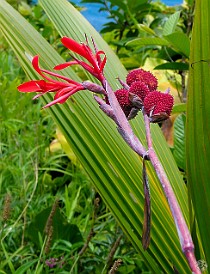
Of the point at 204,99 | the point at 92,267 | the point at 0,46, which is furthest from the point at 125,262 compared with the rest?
the point at 0,46

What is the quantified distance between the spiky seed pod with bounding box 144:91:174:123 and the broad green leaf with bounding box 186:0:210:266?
10cm

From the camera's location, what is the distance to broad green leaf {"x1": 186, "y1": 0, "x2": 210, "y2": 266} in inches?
17.9

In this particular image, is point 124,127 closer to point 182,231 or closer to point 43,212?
point 182,231

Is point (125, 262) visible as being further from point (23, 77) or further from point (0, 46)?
point (0, 46)

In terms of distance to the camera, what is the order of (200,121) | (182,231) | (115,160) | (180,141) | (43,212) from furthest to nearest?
(43,212) < (180,141) < (115,160) < (200,121) < (182,231)

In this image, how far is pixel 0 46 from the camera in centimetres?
271

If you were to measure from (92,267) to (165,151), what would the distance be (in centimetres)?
35

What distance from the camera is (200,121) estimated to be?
1.62ft

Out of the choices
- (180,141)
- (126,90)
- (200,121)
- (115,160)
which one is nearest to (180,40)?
(180,141)

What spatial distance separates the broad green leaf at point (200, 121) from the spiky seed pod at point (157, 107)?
10 cm

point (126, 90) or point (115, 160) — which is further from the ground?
point (126, 90)

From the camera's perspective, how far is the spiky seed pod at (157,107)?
14.1 inches

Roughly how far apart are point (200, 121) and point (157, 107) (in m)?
0.14

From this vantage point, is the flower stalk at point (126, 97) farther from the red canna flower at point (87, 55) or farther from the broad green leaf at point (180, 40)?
the broad green leaf at point (180, 40)
